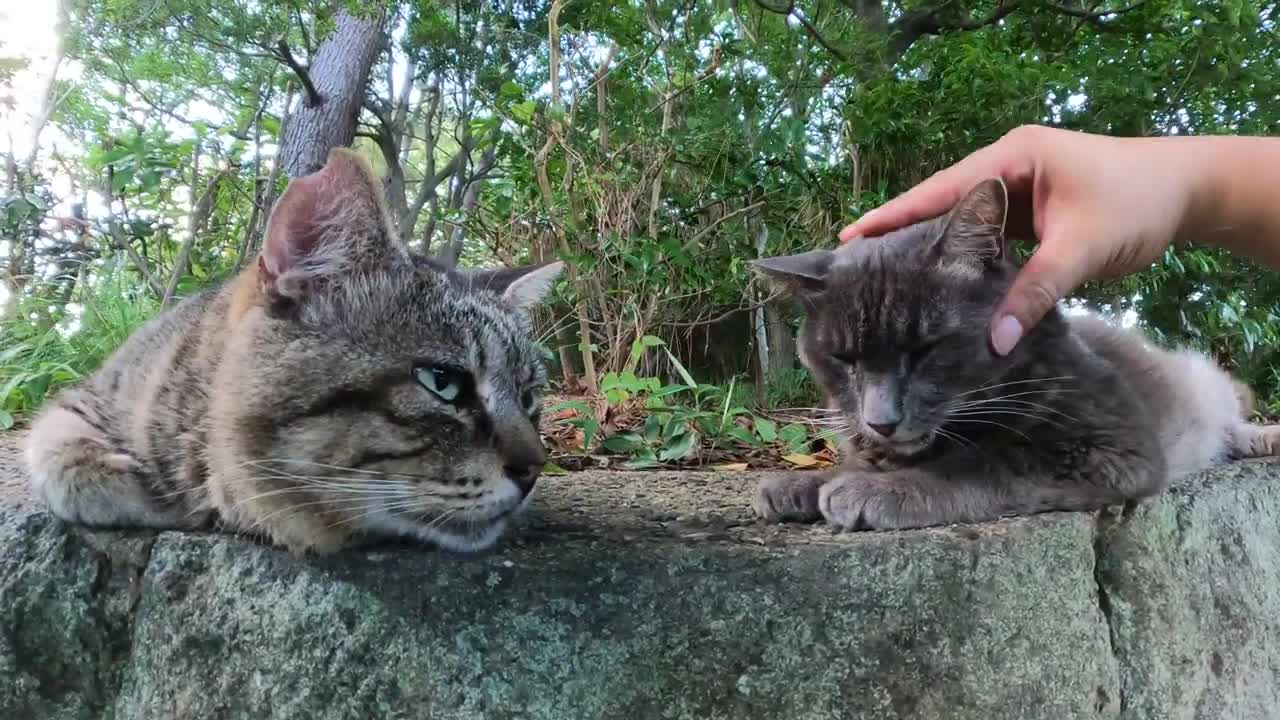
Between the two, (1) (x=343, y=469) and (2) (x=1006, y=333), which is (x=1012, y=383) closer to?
(2) (x=1006, y=333)

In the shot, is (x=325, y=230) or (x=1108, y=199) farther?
(x=1108, y=199)

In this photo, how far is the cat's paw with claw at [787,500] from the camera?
1823mm

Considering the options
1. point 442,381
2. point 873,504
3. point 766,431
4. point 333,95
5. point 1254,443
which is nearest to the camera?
point 442,381

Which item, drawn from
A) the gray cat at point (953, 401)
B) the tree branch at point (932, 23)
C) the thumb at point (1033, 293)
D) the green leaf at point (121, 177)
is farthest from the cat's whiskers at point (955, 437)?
the green leaf at point (121, 177)

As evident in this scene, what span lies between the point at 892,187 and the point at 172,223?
4229mm

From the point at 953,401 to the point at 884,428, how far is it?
0.59ft

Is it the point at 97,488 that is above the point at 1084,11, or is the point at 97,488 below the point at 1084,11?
below

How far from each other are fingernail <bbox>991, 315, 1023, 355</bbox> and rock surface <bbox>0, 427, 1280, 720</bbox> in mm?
398

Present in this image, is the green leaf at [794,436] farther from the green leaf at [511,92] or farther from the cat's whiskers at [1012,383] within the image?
the green leaf at [511,92]

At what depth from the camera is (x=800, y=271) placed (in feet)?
7.14

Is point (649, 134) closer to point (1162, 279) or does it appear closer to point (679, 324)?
point (679, 324)

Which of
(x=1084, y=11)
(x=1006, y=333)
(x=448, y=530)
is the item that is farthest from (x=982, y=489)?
(x=1084, y=11)

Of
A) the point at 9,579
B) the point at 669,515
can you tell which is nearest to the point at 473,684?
the point at 669,515

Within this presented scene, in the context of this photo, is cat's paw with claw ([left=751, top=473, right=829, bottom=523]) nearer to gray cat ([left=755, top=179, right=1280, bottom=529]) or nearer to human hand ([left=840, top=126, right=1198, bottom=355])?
gray cat ([left=755, top=179, right=1280, bottom=529])
